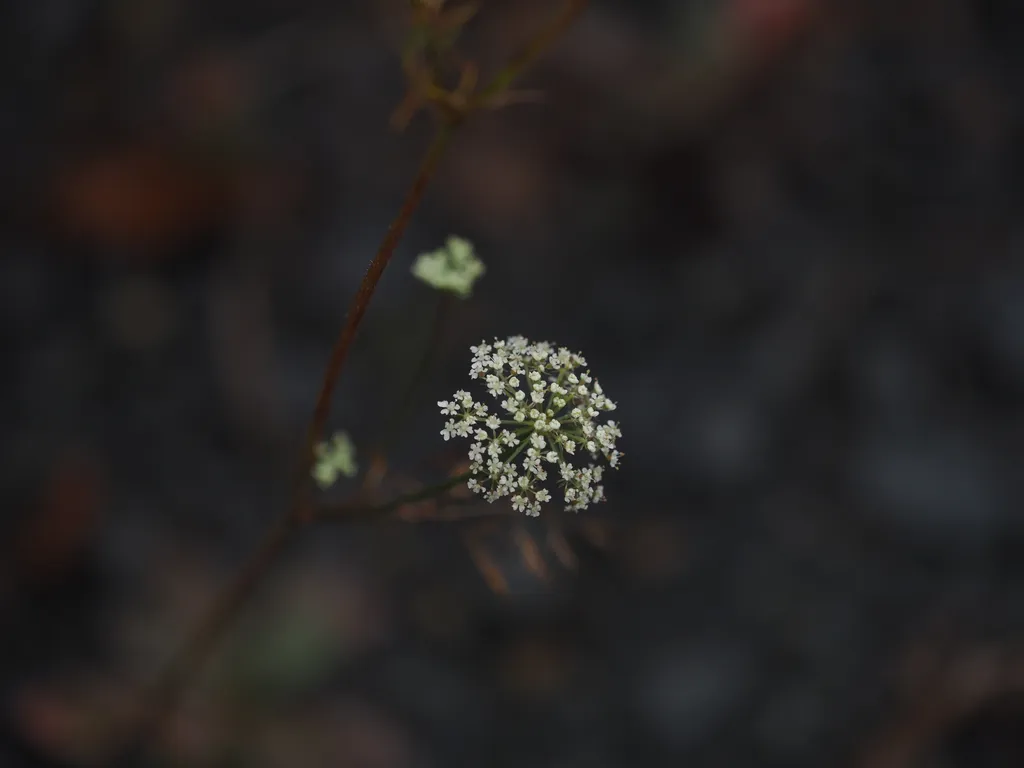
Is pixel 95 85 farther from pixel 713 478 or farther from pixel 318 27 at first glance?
pixel 713 478

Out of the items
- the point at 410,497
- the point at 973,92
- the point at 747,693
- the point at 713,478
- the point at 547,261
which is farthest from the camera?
the point at 973,92

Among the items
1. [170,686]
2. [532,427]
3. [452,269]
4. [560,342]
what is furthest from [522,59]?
[560,342]

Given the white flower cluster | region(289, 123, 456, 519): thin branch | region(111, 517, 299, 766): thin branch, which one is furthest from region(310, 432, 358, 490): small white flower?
region(111, 517, 299, 766): thin branch

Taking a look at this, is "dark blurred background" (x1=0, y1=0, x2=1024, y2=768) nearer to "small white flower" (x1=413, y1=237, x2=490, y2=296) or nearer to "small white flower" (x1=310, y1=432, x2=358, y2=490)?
"small white flower" (x1=310, y1=432, x2=358, y2=490)

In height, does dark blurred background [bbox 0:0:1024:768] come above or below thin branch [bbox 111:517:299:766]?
above

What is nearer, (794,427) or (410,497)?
(410,497)

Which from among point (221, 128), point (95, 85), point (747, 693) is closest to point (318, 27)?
point (221, 128)
